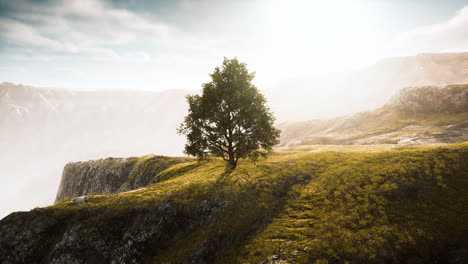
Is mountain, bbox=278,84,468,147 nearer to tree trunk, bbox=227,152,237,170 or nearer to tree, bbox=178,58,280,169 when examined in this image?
tree, bbox=178,58,280,169

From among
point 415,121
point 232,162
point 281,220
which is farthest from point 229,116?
point 415,121

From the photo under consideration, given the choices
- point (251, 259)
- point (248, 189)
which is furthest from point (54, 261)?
point (248, 189)

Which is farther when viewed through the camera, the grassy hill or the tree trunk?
the tree trunk

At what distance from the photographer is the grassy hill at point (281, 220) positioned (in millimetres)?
17578

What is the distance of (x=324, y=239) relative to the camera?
61.3 feet

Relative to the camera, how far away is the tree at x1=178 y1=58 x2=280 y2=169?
1249 inches

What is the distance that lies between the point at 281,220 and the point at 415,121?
96708 mm

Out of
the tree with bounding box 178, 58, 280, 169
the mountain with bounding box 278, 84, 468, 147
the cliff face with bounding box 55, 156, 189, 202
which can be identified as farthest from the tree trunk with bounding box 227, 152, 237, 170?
the mountain with bounding box 278, 84, 468, 147

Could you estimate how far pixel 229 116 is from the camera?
1281 inches

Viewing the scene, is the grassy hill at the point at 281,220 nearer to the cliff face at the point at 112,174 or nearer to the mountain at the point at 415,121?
the cliff face at the point at 112,174

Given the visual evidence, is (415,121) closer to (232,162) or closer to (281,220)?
(232,162)

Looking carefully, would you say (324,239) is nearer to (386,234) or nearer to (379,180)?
(386,234)

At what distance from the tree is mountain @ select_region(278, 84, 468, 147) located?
52514 mm

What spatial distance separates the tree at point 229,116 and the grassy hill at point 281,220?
583 cm
